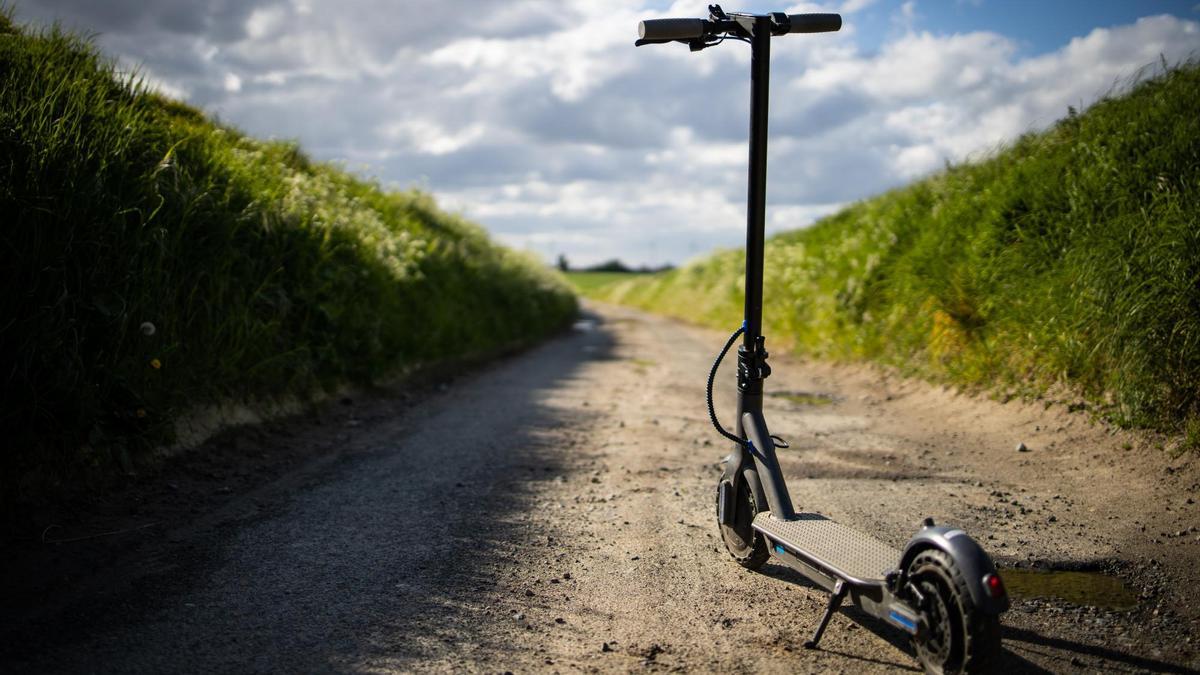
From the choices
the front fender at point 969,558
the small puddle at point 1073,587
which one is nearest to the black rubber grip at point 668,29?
the front fender at point 969,558

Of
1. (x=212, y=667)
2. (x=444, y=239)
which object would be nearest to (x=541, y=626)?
(x=212, y=667)

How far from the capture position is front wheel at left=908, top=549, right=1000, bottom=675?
101 inches

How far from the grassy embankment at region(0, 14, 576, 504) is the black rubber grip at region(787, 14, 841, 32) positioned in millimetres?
4350

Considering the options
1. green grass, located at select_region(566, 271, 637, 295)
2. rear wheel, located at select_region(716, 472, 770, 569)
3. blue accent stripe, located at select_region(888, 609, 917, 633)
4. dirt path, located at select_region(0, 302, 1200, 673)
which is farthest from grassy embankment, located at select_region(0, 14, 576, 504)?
green grass, located at select_region(566, 271, 637, 295)

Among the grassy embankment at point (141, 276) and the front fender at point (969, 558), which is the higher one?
the grassy embankment at point (141, 276)

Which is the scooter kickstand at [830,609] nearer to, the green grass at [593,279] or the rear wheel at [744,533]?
the rear wheel at [744,533]

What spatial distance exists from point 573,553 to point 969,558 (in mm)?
2124

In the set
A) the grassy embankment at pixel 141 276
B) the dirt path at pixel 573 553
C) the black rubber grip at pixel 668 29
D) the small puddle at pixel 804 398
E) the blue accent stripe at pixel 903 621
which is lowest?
the dirt path at pixel 573 553

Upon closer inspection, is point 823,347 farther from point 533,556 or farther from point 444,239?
point 533,556

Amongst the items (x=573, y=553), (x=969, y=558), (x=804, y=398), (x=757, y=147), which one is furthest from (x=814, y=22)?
(x=804, y=398)

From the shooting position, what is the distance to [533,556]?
13.4 feet

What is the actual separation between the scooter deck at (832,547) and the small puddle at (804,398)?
574 cm

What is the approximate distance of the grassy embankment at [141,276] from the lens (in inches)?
171

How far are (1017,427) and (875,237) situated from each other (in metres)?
6.21
